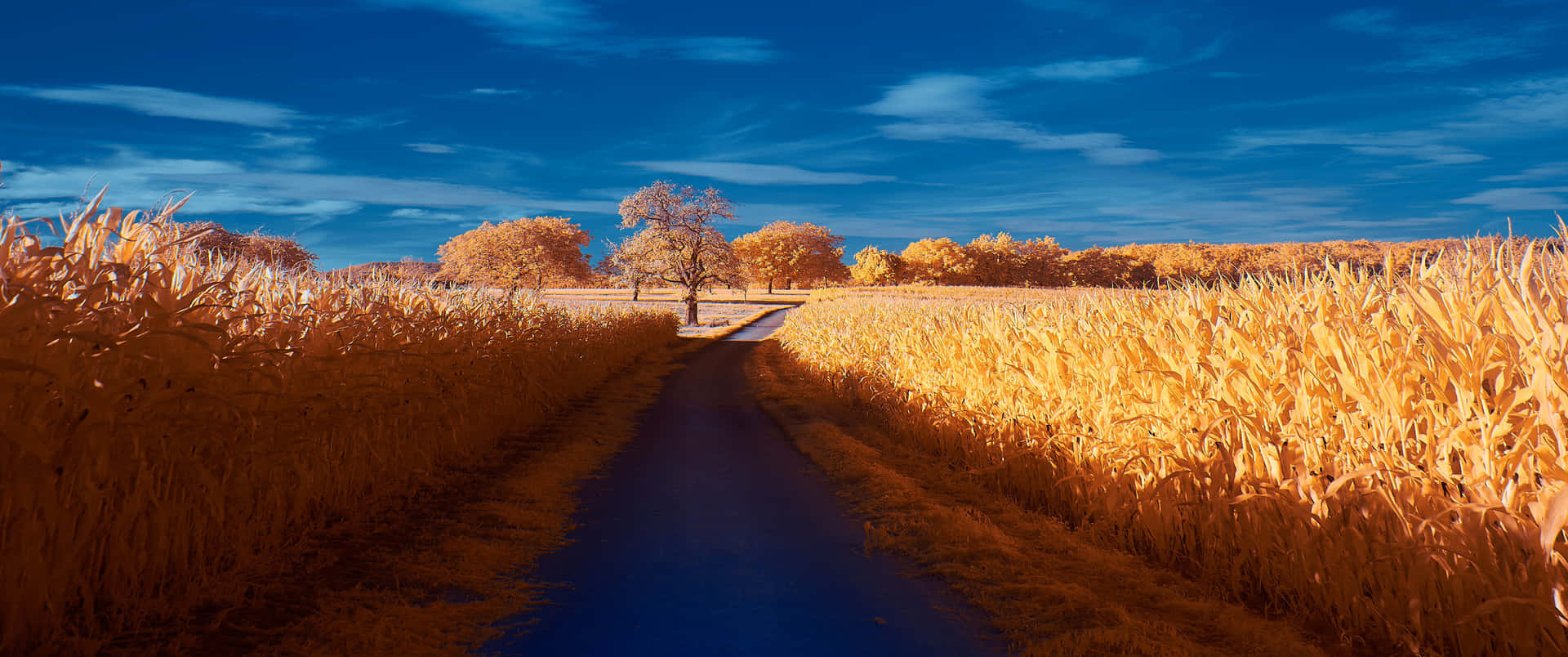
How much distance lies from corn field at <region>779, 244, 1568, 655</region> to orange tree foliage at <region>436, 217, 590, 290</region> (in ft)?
224

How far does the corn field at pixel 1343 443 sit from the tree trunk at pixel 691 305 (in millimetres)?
42059

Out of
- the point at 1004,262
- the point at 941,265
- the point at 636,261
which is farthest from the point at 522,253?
the point at 1004,262

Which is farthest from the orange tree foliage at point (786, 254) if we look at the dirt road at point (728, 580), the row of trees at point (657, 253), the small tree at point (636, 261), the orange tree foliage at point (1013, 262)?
the dirt road at point (728, 580)

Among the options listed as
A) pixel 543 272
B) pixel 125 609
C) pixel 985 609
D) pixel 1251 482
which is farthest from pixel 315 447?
pixel 543 272

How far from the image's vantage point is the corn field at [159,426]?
12.1 feet

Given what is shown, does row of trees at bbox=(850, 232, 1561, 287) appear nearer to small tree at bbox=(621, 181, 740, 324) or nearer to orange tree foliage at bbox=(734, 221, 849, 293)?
orange tree foliage at bbox=(734, 221, 849, 293)

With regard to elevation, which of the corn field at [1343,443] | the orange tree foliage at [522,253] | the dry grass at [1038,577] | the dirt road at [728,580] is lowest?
the dirt road at [728,580]

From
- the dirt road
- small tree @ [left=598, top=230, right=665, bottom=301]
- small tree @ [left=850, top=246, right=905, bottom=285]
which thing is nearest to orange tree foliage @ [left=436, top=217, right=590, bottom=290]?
small tree @ [left=598, top=230, right=665, bottom=301]

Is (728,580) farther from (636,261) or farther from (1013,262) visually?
(1013,262)

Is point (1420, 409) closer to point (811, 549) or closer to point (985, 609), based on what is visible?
point (985, 609)

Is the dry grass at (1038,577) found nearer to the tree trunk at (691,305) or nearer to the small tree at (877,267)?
the tree trunk at (691,305)

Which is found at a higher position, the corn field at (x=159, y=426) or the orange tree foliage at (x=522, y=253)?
the orange tree foliage at (x=522, y=253)

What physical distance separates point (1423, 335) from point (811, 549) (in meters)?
4.00

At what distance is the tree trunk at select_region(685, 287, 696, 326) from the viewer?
4875 centimetres
